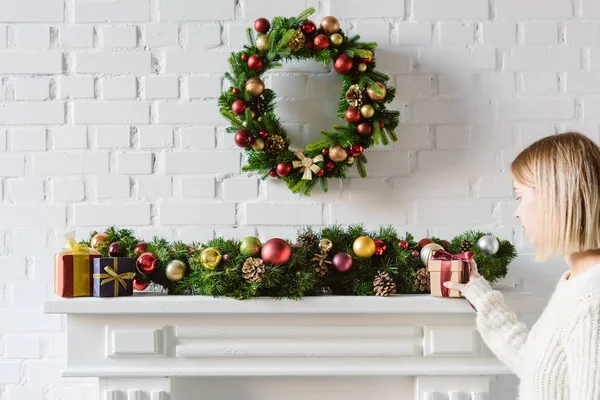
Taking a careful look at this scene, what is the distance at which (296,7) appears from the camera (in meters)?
2.10

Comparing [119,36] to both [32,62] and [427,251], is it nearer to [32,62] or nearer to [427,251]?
A: [32,62]

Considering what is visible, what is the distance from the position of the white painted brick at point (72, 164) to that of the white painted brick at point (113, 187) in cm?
3

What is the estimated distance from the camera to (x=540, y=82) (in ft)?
6.88

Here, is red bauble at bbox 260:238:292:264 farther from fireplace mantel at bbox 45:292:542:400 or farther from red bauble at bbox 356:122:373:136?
red bauble at bbox 356:122:373:136

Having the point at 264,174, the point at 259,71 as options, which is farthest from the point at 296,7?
the point at 264,174

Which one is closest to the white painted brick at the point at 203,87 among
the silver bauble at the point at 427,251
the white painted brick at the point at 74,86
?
the white painted brick at the point at 74,86

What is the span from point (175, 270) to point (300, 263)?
0.34 meters

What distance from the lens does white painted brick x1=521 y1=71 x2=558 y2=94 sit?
6.88ft

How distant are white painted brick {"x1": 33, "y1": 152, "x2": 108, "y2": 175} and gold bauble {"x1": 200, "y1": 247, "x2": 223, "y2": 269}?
638 millimetres

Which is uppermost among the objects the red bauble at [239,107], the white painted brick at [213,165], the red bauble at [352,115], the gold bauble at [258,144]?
the red bauble at [239,107]

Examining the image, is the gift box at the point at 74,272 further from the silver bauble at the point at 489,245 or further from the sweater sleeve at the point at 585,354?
the sweater sleeve at the point at 585,354

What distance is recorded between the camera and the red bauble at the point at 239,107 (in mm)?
1942

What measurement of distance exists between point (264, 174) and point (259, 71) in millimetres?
322

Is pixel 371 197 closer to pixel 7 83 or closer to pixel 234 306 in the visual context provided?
pixel 234 306
